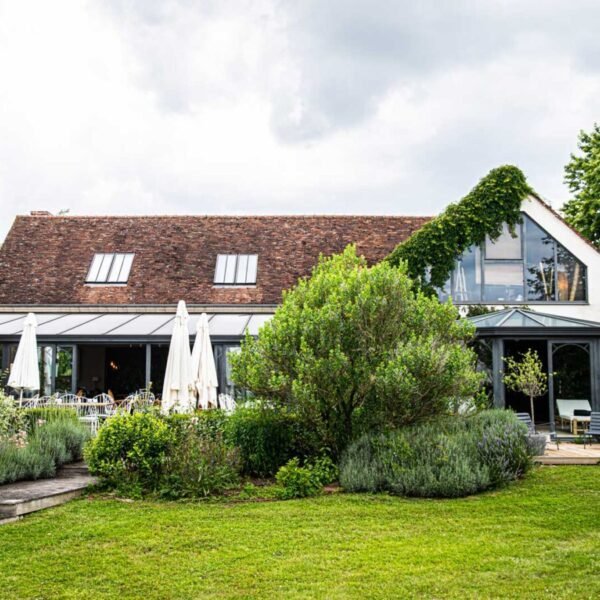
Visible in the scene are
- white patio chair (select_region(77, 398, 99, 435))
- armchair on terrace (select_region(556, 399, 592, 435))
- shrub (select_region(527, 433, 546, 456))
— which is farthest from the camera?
armchair on terrace (select_region(556, 399, 592, 435))

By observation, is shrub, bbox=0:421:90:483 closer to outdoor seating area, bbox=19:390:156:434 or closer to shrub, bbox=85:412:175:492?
shrub, bbox=85:412:175:492

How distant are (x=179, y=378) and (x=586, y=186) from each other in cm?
1892

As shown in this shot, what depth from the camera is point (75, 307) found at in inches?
767

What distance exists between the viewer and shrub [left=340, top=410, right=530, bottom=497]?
856cm

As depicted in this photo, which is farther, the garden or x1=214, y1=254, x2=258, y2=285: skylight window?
x1=214, y1=254, x2=258, y2=285: skylight window

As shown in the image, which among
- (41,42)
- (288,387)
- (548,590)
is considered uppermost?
(41,42)

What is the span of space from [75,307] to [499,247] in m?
12.8

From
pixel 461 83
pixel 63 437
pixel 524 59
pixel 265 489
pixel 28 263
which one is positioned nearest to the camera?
pixel 265 489

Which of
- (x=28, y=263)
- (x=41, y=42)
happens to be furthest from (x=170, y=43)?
(x=28, y=263)

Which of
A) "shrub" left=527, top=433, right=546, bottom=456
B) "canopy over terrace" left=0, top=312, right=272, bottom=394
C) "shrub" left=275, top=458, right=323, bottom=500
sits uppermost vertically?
"canopy over terrace" left=0, top=312, right=272, bottom=394

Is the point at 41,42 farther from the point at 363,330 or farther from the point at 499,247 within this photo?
the point at 499,247

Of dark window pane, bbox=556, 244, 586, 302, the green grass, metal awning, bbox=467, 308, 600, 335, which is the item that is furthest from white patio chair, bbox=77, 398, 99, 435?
dark window pane, bbox=556, 244, 586, 302

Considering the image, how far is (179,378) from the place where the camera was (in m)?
12.2

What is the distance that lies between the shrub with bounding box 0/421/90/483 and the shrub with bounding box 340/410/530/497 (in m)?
4.41
